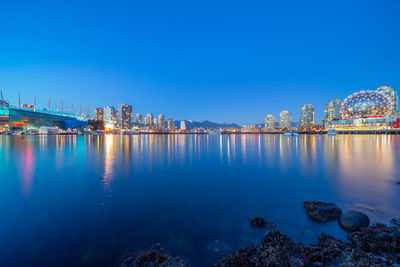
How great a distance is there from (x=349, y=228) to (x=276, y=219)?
2469mm

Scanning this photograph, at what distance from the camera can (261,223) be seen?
7398mm

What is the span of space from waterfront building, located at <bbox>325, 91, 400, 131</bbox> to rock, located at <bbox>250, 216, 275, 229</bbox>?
6100 inches

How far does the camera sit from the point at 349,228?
6.85 m

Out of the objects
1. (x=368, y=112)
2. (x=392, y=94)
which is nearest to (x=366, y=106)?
(x=368, y=112)

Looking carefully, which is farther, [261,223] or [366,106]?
[366,106]

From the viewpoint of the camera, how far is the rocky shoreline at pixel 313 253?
4809 mm

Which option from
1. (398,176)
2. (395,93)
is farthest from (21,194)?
(395,93)

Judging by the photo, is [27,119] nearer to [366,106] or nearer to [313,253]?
[313,253]

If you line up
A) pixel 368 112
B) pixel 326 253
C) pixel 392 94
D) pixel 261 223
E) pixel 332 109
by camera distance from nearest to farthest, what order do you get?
pixel 326 253, pixel 261 223, pixel 368 112, pixel 392 94, pixel 332 109

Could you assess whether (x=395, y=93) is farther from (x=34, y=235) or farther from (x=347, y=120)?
(x=34, y=235)

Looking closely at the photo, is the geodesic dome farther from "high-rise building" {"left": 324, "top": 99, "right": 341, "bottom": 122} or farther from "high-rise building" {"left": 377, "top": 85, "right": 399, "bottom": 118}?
"high-rise building" {"left": 377, "top": 85, "right": 399, "bottom": 118}

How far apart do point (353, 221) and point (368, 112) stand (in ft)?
514

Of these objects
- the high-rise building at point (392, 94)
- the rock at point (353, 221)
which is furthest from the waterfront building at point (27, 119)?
the high-rise building at point (392, 94)

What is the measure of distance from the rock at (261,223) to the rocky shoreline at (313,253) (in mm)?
865
